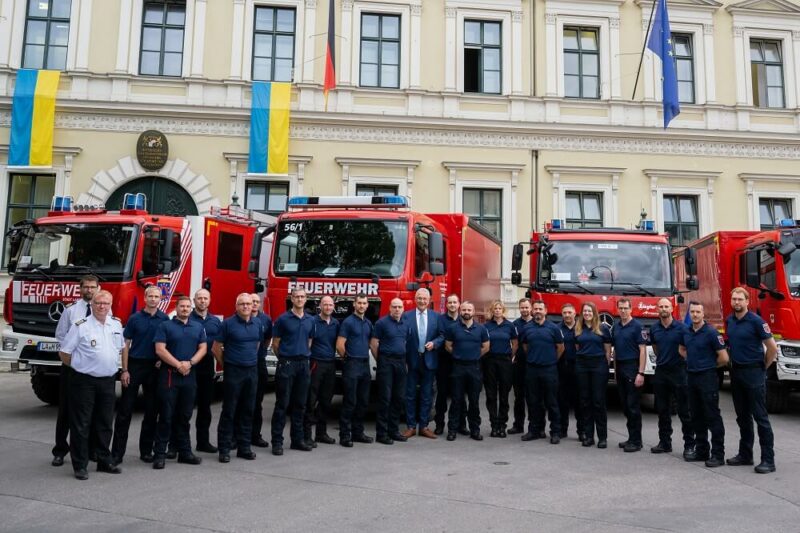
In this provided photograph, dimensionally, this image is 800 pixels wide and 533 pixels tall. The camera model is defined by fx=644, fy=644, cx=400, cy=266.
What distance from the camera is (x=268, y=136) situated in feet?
A: 55.2

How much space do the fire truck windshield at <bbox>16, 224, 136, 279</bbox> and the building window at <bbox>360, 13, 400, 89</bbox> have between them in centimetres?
1035

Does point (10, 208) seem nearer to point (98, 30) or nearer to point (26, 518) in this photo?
point (98, 30)

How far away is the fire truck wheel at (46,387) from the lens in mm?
9660

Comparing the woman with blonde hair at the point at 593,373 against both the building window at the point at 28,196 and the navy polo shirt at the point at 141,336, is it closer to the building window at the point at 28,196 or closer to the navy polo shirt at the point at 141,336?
the navy polo shirt at the point at 141,336

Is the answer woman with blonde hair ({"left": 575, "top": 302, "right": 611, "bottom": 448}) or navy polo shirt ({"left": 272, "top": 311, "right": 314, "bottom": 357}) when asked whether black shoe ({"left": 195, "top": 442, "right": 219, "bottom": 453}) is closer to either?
navy polo shirt ({"left": 272, "top": 311, "right": 314, "bottom": 357})

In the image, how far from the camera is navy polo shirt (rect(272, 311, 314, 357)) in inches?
284

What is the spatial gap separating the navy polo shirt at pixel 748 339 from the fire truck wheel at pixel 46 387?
360 inches

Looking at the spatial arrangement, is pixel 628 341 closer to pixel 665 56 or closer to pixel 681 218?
pixel 665 56

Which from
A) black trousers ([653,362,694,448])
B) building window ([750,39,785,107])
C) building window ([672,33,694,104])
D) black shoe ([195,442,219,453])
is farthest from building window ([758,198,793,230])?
black shoe ([195,442,219,453])

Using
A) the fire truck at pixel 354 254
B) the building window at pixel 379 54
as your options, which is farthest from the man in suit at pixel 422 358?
the building window at pixel 379 54

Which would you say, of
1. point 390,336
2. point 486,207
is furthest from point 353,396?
point 486,207

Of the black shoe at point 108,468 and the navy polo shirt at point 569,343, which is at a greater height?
the navy polo shirt at point 569,343

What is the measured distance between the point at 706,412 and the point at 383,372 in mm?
3590

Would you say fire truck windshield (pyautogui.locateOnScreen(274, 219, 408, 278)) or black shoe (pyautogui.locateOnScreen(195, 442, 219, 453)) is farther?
fire truck windshield (pyautogui.locateOnScreen(274, 219, 408, 278))
